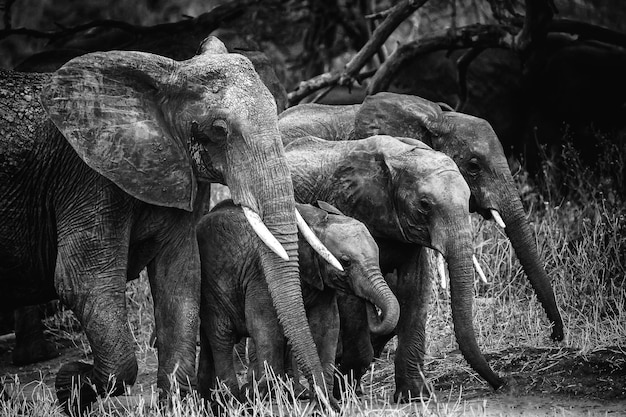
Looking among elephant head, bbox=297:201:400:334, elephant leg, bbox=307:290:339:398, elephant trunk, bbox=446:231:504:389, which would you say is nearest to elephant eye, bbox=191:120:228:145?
elephant head, bbox=297:201:400:334

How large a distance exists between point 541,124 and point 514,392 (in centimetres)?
571

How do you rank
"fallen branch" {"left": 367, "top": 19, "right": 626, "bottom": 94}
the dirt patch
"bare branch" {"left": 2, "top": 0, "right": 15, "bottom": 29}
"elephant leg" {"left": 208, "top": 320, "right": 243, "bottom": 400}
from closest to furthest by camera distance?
→ 1. "elephant leg" {"left": 208, "top": 320, "right": 243, "bottom": 400}
2. the dirt patch
3. "fallen branch" {"left": 367, "top": 19, "right": 626, "bottom": 94}
4. "bare branch" {"left": 2, "top": 0, "right": 15, "bottom": 29}

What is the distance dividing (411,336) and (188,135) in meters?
1.92

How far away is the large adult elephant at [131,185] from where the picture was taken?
5863mm

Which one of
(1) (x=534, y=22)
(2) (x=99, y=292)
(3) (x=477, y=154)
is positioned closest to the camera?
(2) (x=99, y=292)

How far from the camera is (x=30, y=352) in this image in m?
8.89

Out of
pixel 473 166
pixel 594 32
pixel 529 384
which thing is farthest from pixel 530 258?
pixel 594 32

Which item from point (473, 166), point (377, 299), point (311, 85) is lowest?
point (377, 299)

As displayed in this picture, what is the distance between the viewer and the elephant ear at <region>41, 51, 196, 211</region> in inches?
232

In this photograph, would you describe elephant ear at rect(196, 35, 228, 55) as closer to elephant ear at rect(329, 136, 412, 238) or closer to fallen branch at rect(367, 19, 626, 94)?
elephant ear at rect(329, 136, 412, 238)

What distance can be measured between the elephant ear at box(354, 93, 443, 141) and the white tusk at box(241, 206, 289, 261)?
2.27 meters

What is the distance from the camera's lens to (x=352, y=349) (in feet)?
22.6

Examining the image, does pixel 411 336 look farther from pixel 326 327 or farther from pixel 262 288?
pixel 262 288

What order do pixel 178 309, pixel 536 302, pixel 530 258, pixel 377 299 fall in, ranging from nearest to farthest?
1. pixel 377 299
2. pixel 178 309
3. pixel 530 258
4. pixel 536 302
